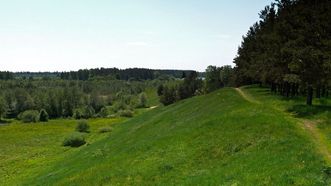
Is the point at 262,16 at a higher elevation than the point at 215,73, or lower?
higher

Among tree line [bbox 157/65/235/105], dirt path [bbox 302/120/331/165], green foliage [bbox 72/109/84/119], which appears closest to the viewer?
dirt path [bbox 302/120/331/165]

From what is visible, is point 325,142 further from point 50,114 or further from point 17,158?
point 50,114

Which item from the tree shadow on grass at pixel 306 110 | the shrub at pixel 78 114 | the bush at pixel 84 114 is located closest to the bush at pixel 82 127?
the tree shadow on grass at pixel 306 110

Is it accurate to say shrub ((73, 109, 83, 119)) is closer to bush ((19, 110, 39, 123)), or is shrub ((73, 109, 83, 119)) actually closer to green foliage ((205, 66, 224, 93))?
bush ((19, 110, 39, 123))

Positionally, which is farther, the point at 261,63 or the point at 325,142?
the point at 261,63

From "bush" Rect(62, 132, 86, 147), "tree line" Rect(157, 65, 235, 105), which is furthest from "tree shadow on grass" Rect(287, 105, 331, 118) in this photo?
"tree line" Rect(157, 65, 235, 105)

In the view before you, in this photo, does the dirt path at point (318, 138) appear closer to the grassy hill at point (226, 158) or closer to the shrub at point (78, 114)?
the grassy hill at point (226, 158)

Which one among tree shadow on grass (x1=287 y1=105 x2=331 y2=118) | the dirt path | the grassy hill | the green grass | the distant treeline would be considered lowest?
the green grass

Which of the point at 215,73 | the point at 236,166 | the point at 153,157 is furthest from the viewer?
the point at 215,73

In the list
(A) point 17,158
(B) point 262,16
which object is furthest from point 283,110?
(A) point 17,158

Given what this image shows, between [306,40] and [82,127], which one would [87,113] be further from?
[306,40]

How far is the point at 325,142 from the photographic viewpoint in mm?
23312

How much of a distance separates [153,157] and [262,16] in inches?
1610

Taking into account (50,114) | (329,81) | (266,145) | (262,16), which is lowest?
(50,114)
